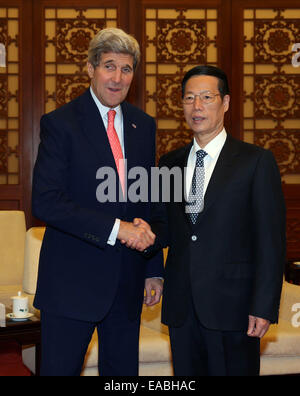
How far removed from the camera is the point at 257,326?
1.68 metres

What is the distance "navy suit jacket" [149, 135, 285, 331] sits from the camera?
1.69 m

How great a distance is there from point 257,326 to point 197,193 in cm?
44

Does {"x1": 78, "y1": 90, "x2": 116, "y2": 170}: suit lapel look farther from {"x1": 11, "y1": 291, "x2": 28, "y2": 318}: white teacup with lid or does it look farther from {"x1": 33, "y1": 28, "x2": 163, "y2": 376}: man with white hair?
{"x1": 11, "y1": 291, "x2": 28, "y2": 318}: white teacup with lid

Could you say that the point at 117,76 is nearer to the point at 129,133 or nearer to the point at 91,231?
the point at 129,133

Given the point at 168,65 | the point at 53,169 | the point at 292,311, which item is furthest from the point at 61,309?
the point at 168,65

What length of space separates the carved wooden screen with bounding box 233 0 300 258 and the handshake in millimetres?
4219

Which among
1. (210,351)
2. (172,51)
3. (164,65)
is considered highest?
(172,51)

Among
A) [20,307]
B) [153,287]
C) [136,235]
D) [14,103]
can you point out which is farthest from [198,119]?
[14,103]

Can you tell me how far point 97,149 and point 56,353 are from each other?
2.10 ft

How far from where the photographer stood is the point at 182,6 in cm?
573

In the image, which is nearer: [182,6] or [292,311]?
[292,311]

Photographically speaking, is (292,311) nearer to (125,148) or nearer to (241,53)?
(125,148)

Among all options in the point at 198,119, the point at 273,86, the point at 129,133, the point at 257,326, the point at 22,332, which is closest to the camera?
the point at 257,326

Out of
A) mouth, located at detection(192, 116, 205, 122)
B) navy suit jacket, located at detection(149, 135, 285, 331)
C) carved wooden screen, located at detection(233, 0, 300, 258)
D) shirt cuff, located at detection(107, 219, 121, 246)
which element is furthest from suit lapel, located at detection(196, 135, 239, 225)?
carved wooden screen, located at detection(233, 0, 300, 258)
